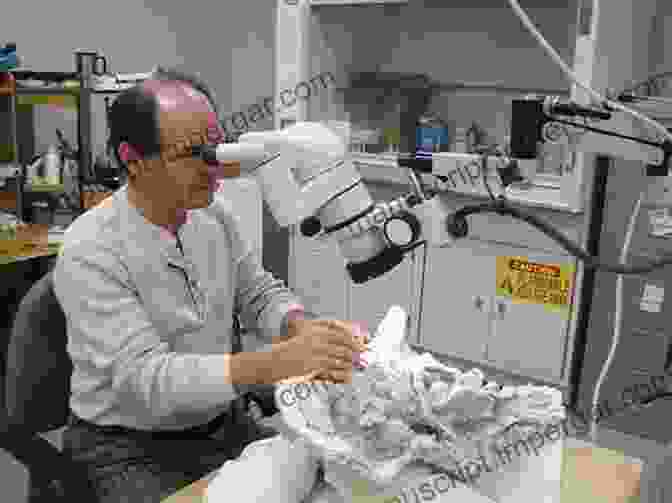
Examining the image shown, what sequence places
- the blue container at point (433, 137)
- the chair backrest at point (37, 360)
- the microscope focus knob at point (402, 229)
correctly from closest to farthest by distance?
the microscope focus knob at point (402, 229)
the chair backrest at point (37, 360)
the blue container at point (433, 137)

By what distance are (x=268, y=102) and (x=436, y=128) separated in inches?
54.4

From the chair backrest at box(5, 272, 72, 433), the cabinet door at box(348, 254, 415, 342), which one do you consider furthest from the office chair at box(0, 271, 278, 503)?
the cabinet door at box(348, 254, 415, 342)

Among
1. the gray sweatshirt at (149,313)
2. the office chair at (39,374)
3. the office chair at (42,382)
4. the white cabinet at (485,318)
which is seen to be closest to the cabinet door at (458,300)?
the white cabinet at (485,318)

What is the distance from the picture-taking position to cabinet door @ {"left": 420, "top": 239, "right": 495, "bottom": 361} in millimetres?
2951

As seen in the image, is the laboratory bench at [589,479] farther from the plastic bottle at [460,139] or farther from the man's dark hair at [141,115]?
the plastic bottle at [460,139]

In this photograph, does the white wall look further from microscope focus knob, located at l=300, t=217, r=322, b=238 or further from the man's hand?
microscope focus knob, located at l=300, t=217, r=322, b=238

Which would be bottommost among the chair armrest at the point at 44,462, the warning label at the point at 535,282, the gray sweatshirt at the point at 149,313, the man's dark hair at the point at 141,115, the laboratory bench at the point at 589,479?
the warning label at the point at 535,282

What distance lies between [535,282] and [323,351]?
202 centimetres

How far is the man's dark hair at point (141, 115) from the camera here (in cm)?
122

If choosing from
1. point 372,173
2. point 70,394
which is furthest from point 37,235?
point 70,394

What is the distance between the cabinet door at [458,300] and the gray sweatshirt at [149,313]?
1.57 metres

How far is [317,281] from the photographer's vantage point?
3.40 metres

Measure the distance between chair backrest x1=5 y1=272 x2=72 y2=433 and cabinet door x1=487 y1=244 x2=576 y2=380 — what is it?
1.98 m

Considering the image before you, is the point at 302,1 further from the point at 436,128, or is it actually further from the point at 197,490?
the point at 197,490
